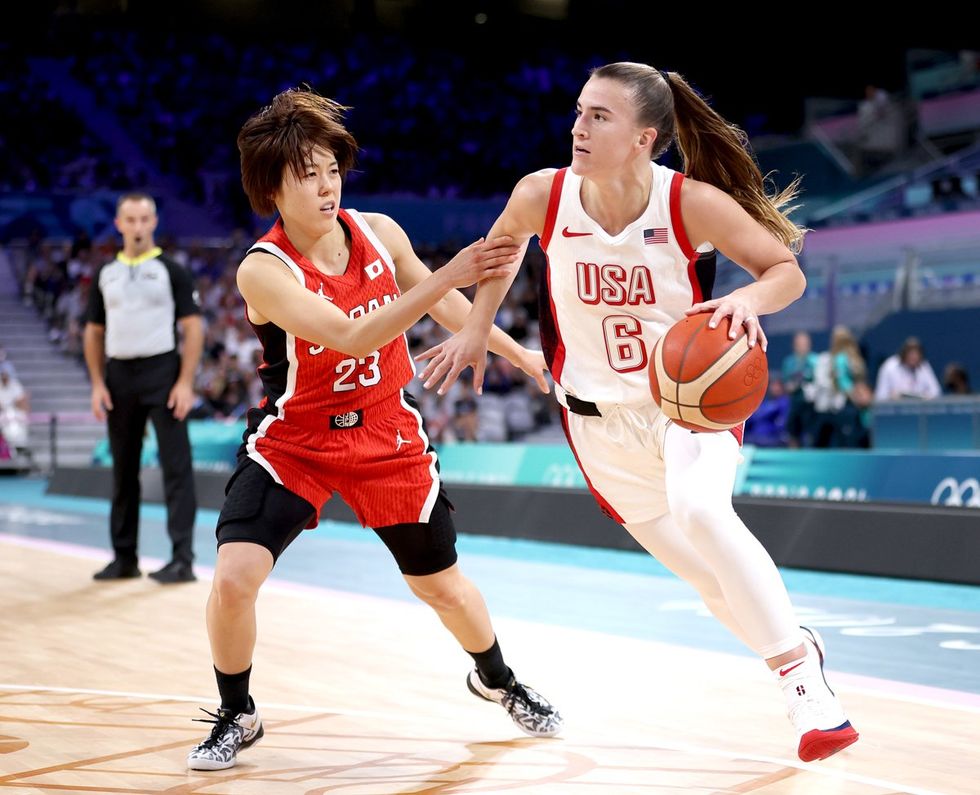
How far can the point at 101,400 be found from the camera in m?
6.66

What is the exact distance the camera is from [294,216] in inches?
133

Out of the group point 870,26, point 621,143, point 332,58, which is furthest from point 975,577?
point 332,58

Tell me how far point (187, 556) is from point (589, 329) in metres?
4.14

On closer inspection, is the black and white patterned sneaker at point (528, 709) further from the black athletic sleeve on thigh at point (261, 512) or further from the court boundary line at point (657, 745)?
the black athletic sleeve on thigh at point (261, 512)

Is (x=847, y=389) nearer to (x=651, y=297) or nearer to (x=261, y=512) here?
(x=651, y=297)

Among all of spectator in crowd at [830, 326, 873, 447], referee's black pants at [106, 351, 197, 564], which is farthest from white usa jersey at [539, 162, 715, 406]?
spectator in crowd at [830, 326, 873, 447]

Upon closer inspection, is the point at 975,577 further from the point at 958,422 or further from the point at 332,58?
the point at 332,58

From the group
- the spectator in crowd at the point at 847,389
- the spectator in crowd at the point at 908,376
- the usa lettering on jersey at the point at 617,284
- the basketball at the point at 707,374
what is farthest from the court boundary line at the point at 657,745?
the spectator in crowd at the point at 908,376

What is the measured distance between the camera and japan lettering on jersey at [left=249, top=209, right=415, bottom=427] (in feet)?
11.0

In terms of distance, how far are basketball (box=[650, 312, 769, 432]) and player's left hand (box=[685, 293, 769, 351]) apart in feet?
0.05

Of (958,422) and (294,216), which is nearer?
(294,216)

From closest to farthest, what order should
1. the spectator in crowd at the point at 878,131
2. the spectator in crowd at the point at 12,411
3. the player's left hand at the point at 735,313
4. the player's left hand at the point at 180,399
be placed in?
the player's left hand at the point at 735,313 → the player's left hand at the point at 180,399 → the spectator in crowd at the point at 12,411 → the spectator in crowd at the point at 878,131

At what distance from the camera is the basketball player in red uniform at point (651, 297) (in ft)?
9.72

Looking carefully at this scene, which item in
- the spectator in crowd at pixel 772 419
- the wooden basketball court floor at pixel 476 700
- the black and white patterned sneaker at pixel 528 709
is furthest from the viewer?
the spectator in crowd at pixel 772 419
